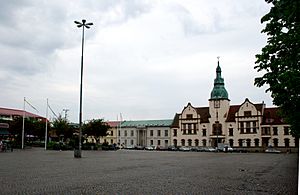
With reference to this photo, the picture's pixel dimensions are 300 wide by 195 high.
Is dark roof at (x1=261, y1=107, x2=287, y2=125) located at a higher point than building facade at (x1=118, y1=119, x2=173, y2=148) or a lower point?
higher

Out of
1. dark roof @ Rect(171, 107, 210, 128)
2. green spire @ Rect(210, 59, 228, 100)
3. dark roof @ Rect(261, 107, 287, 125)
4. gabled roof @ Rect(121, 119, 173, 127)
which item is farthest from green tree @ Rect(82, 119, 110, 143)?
dark roof @ Rect(261, 107, 287, 125)

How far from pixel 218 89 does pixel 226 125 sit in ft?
36.2

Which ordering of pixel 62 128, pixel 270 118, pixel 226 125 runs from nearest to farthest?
pixel 62 128, pixel 270 118, pixel 226 125

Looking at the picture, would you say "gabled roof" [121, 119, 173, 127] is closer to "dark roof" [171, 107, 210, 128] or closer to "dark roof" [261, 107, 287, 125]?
"dark roof" [171, 107, 210, 128]

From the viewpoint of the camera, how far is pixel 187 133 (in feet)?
366

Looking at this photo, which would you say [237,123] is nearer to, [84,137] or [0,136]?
[84,137]

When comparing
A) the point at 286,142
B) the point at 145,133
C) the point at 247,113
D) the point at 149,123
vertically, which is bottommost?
the point at 286,142

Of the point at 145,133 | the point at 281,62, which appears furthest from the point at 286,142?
the point at 281,62

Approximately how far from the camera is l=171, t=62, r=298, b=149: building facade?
3816 inches

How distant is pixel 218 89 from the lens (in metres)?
109

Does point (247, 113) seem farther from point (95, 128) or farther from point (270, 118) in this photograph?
point (95, 128)

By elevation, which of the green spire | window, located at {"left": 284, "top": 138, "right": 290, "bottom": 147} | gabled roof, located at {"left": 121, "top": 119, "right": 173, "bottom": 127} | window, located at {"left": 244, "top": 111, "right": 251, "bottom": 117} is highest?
the green spire

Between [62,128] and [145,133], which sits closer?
[62,128]

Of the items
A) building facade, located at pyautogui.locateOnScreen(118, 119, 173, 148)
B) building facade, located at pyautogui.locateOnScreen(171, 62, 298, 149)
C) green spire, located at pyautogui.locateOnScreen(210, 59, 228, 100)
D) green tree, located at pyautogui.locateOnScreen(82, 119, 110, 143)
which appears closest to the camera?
green tree, located at pyautogui.locateOnScreen(82, 119, 110, 143)
